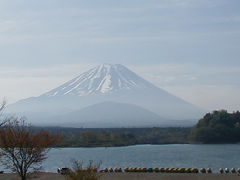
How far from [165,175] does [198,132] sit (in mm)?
41621

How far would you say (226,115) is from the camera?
67688mm

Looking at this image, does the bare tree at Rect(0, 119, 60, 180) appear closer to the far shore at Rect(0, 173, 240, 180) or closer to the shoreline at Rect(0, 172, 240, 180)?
the shoreline at Rect(0, 172, 240, 180)

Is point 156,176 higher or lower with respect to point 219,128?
lower

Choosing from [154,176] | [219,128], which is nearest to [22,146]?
[154,176]

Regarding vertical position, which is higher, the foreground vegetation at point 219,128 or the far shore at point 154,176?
the foreground vegetation at point 219,128

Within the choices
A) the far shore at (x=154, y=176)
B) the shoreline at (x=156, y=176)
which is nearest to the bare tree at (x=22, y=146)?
the shoreline at (x=156, y=176)

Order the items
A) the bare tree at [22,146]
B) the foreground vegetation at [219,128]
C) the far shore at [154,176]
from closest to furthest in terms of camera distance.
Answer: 1. the bare tree at [22,146]
2. the far shore at [154,176]
3. the foreground vegetation at [219,128]

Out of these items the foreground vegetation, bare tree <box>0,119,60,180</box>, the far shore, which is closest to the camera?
bare tree <box>0,119,60,180</box>

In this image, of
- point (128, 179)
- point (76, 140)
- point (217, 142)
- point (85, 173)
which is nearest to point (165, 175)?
point (128, 179)

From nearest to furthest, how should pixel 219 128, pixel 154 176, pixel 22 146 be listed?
pixel 22 146, pixel 154 176, pixel 219 128

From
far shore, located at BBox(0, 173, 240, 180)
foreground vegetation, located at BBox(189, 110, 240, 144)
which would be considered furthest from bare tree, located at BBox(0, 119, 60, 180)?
foreground vegetation, located at BBox(189, 110, 240, 144)

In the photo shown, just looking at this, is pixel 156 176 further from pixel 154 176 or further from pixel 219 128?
pixel 219 128

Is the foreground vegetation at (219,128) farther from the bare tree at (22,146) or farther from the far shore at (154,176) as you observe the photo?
the bare tree at (22,146)

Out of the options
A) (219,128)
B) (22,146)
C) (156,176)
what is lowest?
(156,176)
